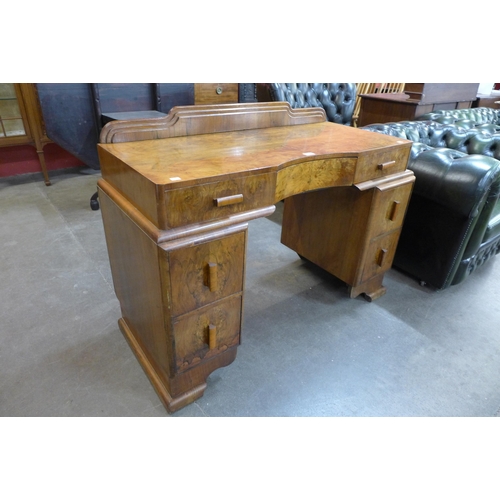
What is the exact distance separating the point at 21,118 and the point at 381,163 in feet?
9.71

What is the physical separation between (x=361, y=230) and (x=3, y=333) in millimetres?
1672

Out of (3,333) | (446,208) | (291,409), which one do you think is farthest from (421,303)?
(3,333)

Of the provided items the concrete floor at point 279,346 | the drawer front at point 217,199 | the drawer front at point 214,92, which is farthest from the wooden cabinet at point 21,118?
the drawer front at point 217,199

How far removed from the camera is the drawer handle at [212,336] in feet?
3.97

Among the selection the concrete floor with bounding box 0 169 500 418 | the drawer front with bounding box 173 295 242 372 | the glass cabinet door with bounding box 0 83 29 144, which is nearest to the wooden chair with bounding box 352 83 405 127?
the concrete floor with bounding box 0 169 500 418

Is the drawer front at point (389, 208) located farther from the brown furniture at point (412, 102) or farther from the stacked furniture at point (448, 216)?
the brown furniture at point (412, 102)

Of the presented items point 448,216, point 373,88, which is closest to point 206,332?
point 448,216

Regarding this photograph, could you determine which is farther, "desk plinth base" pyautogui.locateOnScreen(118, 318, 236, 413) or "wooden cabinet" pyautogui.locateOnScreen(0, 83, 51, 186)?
"wooden cabinet" pyautogui.locateOnScreen(0, 83, 51, 186)

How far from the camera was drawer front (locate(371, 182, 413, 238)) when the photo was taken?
1611 mm

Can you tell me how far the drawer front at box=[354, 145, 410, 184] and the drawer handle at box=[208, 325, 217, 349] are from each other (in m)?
0.81

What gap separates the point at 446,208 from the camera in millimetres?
1787

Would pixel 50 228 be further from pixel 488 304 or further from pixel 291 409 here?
pixel 488 304

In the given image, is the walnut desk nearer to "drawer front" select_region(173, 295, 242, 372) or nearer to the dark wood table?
"drawer front" select_region(173, 295, 242, 372)

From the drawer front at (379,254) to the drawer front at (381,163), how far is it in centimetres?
32
